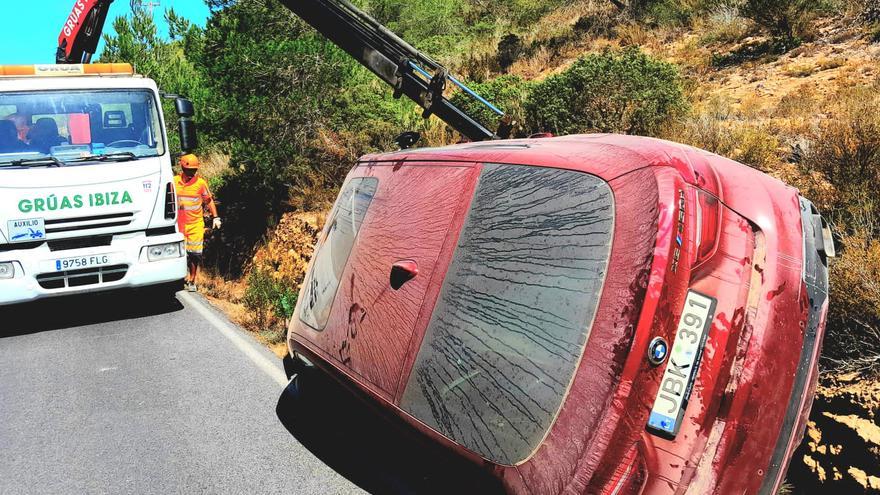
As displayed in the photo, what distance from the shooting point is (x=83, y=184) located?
6562mm

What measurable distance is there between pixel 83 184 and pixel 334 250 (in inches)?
173

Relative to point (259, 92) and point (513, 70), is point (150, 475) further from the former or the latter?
point (513, 70)

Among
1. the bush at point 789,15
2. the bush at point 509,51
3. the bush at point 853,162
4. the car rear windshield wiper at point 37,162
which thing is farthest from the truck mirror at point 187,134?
the bush at point 509,51

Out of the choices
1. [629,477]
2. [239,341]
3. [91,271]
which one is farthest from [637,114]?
[91,271]

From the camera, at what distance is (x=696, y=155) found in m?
2.32

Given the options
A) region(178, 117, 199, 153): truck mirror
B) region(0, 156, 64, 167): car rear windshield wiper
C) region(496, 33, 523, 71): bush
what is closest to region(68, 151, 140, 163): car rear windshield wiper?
region(0, 156, 64, 167): car rear windshield wiper

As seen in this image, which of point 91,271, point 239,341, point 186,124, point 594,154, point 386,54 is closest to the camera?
point 594,154

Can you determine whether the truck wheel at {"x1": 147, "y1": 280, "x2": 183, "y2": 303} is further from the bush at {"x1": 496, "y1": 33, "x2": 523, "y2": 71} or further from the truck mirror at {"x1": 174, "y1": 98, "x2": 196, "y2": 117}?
the bush at {"x1": 496, "y1": 33, "x2": 523, "y2": 71}

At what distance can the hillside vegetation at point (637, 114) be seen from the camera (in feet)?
12.1

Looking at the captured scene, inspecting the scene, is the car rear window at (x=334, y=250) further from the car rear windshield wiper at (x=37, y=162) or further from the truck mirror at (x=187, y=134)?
the truck mirror at (x=187, y=134)

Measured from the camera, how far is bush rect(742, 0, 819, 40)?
10.8 metres

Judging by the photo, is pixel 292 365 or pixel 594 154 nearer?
pixel 594 154

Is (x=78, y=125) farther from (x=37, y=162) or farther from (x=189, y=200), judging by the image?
(x=189, y=200)

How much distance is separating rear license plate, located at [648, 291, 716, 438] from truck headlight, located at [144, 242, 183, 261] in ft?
21.2
